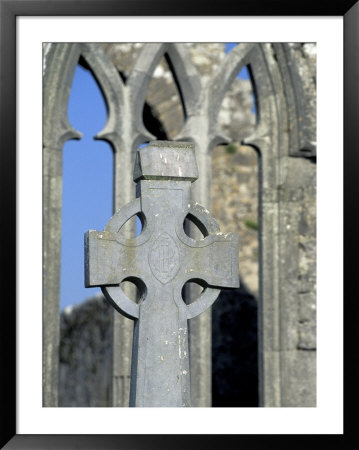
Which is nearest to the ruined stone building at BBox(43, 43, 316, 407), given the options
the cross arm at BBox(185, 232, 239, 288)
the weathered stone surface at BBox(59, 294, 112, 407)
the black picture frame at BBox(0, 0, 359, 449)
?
the cross arm at BBox(185, 232, 239, 288)

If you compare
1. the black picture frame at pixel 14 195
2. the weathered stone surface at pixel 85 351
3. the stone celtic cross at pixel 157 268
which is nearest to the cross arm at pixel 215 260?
the stone celtic cross at pixel 157 268

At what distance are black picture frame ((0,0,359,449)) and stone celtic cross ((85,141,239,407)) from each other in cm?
54

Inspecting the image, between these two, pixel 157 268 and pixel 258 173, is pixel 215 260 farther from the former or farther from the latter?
pixel 258 173

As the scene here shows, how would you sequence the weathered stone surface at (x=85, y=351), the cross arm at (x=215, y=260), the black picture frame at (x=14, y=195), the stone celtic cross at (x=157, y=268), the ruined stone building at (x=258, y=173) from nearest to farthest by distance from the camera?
the black picture frame at (x=14, y=195) → the stone celtic cross at (x=157, y=268) → the cross arm at (x=215, y=260) → the ruined stone building at (x=258, y=173) → the weathered stone surface at (x=85, y=351)

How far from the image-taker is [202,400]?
8852 mm

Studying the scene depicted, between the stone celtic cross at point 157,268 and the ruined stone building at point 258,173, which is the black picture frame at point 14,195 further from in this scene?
the ruined stone building at point 258,173

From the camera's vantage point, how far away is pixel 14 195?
5316mm

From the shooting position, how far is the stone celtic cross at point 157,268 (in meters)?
5.54

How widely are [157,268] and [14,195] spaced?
784 millimetres

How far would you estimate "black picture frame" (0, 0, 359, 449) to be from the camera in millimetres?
4973

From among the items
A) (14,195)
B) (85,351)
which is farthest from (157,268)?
(85,351)

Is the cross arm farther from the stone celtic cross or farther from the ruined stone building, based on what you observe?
the ruined stone building

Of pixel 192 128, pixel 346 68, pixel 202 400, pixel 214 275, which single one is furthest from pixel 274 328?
pixel 346 68

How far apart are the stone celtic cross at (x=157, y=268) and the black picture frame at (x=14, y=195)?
538mm
